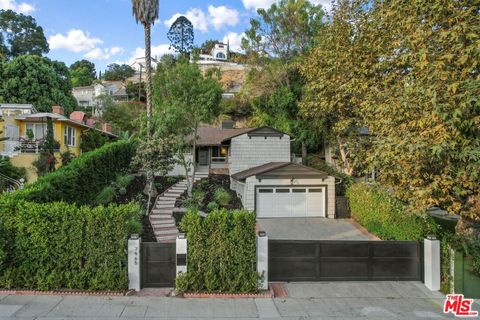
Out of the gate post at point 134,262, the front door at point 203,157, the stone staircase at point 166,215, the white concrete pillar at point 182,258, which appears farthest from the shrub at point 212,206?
the front door at point 203,157

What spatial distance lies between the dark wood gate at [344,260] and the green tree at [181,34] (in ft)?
211

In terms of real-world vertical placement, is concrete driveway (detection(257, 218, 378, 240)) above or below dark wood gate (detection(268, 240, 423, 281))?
below

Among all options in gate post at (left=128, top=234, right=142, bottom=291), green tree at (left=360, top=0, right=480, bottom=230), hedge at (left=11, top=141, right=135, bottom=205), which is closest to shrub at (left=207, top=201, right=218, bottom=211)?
hedge at (left=11, top=141, right=135, bottom=205)

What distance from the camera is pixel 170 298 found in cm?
877

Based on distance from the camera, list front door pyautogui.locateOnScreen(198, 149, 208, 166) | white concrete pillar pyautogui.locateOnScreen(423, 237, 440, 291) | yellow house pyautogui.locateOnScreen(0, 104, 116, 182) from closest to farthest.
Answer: white concrete pillar pyautogui.locateOnScreen(423, 237, 440, 291), yellow house pyautogui.locateOnScreen(0, 104, 116, 182), front door pyautogui.locateOnScreen(198, 149, 208, 166)

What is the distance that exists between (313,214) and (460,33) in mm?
13453

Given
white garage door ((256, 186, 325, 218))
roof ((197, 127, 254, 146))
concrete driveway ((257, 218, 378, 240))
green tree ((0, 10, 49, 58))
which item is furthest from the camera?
green tree ((0, 10, 49, 58))

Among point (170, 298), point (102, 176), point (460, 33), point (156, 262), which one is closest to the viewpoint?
point (460, 33)

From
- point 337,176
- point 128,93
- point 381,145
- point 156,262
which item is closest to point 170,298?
Answer: point 156,262

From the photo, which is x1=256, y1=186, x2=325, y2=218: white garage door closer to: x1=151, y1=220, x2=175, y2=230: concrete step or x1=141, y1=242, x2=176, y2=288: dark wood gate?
x1=151, y1=220, x2=175, y2=230: concrete step

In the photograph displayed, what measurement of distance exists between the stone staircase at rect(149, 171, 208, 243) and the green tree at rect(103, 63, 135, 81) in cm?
6964

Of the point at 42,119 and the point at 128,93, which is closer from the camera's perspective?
the point at 42,119

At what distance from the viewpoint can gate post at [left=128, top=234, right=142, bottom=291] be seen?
29.9 ft

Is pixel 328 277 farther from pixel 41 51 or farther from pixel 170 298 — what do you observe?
pixel 41 51
